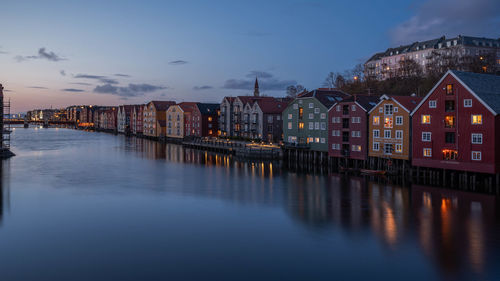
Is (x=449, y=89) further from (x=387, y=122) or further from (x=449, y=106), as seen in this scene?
(x=387, y=122)

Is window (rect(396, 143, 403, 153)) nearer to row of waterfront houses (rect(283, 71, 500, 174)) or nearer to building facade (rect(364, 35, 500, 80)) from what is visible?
row of waterfront houses (rect(283, 71, 500, 174))

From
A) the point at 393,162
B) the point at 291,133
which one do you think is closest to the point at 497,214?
the point at 393,162

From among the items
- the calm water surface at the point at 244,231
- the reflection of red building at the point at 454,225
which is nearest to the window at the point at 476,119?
the reflection of red building at the point at 454,225

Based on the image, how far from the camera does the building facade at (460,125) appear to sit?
35156 mm

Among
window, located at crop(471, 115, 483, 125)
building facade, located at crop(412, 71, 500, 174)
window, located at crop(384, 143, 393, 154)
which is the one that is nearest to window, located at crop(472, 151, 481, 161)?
building facade, located at crop(412, 71, 500, 174)

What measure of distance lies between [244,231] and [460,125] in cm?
2400

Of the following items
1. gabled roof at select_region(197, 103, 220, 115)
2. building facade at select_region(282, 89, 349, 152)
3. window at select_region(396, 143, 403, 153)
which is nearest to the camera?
window at select_region(396, 143, 403, 153)

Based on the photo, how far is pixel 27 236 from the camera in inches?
878

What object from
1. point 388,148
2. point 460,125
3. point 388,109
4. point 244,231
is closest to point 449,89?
point 460,125

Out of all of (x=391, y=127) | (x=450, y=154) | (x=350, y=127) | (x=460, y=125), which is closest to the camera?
(x=460, y=125)

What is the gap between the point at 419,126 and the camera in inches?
1615

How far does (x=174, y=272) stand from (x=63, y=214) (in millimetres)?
13410

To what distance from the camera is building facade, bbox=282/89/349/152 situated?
55.6 metres

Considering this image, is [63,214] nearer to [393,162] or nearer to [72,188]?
[72,188]
